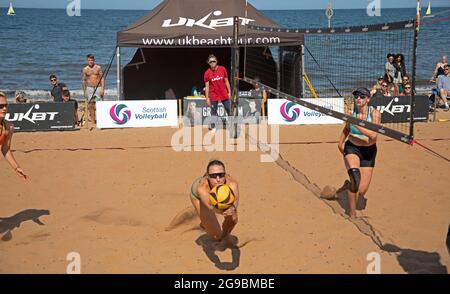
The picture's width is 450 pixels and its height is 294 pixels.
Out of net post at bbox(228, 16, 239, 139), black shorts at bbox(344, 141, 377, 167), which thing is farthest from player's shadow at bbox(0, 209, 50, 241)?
net post at bbox(228, 16, 239, 139)

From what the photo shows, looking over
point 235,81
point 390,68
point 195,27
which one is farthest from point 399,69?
point 235,81

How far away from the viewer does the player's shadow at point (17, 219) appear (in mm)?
6672

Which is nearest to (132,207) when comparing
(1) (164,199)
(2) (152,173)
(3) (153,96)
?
(1) (164,199)

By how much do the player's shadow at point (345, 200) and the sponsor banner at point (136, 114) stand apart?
5855mm

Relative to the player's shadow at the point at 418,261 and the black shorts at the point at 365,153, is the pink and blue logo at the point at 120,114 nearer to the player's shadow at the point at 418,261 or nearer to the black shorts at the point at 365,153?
the black shorts at the point at 365,153

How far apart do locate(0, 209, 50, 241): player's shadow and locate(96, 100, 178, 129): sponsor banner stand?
5668 millimetres

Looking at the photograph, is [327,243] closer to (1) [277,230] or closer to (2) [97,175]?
(1) [277,230]

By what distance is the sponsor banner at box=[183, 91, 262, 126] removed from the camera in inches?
527

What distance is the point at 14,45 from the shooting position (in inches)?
1666

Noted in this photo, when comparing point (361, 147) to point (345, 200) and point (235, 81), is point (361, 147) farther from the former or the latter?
point (235, 81)

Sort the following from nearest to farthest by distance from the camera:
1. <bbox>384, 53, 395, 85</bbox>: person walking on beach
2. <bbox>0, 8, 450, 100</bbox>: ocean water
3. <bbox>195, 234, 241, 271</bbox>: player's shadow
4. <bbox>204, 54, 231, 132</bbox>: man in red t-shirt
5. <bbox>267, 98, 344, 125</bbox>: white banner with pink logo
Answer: <bbox>195, 234, 241, 271</bbox>: player's shadow, <bbox>204, 54, 231, 132</bbox>: man in red t-shirt, <bbox>267, 98, 344, 125</bbox>: white banner with pink logo, <bbox>384, 53, 395, 85</bbox>: person walking on beach, <bbox>0, 8, 450, 100</bbox>: ocean water

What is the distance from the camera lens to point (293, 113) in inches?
524

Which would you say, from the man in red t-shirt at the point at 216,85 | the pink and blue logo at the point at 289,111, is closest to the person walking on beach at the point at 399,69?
the pink and blue logo at the point at 289,111

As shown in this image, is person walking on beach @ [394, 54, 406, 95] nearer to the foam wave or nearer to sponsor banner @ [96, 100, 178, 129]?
sponsor banner @ [96, 100, 178, 129]
